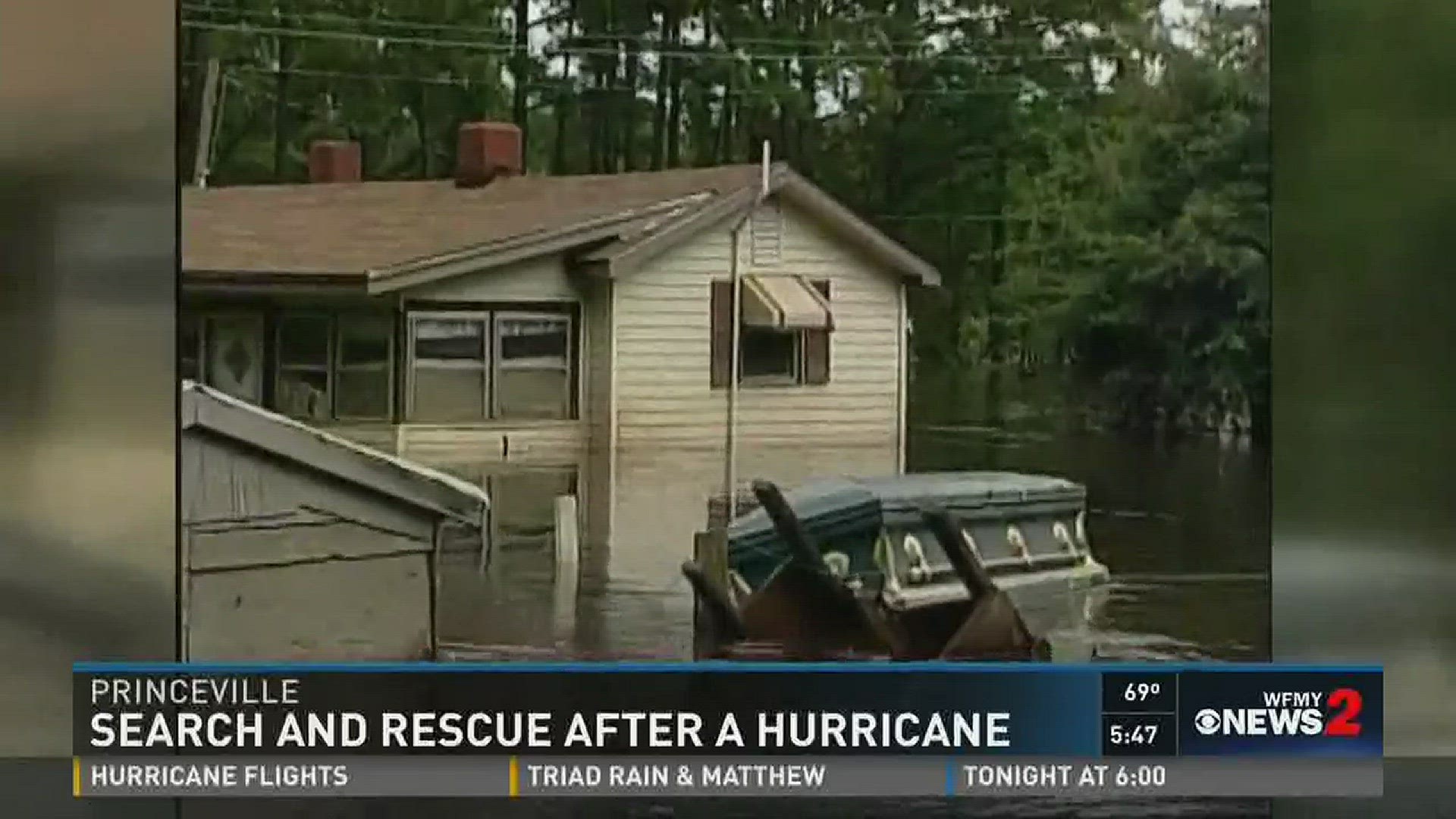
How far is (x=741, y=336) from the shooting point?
7.52ft

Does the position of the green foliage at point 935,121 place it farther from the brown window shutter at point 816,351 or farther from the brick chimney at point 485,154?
the brown window shutter at point 816,351

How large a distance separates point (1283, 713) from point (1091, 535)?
43 centimetres

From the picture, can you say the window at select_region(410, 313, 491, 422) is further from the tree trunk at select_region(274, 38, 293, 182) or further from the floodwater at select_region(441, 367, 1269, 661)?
the tree trunk at select_region(274, 38, 293, 182)

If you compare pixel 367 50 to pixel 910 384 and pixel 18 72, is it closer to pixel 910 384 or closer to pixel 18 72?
pixel 18 72

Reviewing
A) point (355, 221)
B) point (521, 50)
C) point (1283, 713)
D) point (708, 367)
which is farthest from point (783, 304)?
point (1283, 713)

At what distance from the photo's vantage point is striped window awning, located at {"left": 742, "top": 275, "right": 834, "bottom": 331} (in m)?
2.29

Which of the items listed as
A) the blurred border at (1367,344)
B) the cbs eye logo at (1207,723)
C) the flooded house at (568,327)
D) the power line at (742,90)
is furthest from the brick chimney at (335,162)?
the cbs eye logo at (1207,723)

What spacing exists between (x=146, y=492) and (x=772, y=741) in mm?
1056

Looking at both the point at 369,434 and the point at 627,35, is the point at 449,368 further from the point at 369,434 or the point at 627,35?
the point at 627,35

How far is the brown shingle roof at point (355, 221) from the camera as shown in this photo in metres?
2.25

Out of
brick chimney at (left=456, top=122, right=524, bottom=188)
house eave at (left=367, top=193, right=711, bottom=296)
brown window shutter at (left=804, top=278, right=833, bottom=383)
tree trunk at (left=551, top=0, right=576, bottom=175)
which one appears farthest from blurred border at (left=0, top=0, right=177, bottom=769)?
brown window shutter at (left=804, top=278, right=833, bottom=383)

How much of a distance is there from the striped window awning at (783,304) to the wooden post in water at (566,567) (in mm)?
407

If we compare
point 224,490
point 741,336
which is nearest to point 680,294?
point 741,336

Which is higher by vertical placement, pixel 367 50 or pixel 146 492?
pixel 367 50
